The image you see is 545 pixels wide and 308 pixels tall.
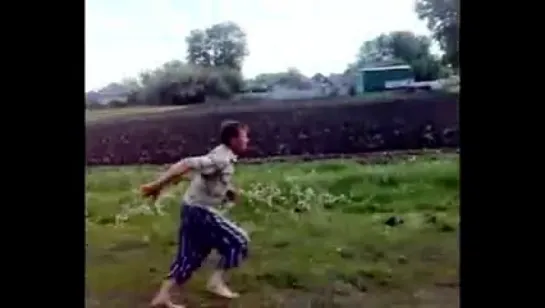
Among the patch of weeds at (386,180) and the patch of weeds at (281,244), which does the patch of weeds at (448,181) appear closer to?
the patch of weeds at (386,180)

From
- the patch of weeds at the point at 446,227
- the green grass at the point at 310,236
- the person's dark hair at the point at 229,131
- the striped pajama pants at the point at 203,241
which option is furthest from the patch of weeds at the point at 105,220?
the patch of weeds at the point at 446,227

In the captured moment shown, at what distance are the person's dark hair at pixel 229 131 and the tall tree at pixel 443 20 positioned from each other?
341mm

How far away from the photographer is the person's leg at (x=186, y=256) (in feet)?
4.22

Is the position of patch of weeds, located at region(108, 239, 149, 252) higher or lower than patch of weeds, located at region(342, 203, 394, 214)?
lower

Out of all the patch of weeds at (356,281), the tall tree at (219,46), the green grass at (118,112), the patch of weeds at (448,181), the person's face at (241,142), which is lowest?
the patch of weeds at (356,281)

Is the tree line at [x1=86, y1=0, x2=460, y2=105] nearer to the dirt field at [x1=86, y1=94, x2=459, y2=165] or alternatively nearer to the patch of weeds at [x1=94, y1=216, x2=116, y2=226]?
the dirt field at [x1=86, y1=94, x2=459, y2=165]

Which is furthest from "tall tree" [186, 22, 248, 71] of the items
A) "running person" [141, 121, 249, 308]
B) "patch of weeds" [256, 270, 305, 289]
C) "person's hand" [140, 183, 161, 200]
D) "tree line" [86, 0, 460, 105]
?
"patch of weeds" [256, 270, 305, 289]

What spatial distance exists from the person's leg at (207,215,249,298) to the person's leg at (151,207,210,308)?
25 mm

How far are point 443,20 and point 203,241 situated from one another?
1.69 feet

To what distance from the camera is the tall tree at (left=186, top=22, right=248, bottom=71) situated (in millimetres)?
1312

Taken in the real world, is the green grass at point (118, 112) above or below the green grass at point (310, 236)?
above

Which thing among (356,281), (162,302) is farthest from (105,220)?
(356,281)
